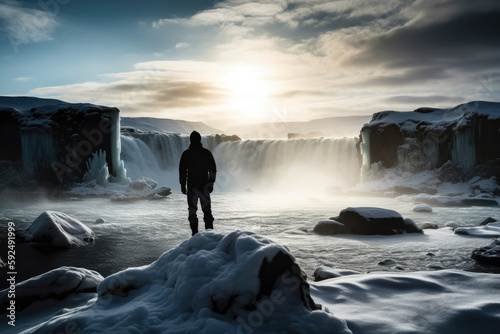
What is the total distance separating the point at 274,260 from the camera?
2.90m

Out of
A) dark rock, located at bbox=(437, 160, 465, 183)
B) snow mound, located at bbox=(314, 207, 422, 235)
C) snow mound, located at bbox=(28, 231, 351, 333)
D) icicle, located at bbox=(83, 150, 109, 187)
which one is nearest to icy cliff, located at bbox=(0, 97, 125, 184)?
icicle, located at bbox=(83, 150, 109, 187)

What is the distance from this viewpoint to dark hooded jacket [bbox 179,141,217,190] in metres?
6.82

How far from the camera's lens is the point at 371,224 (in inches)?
392

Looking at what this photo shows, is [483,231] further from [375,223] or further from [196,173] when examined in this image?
[196,173]

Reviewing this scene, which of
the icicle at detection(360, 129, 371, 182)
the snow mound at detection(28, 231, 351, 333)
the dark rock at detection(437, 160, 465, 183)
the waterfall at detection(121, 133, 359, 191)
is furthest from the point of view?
the waterfall at detection(121, 133, 359, 191)

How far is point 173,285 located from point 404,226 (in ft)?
27.6

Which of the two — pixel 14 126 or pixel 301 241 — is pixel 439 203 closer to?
pixel 301 241

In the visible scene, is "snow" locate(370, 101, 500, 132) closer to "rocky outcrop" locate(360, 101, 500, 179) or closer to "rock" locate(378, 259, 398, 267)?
"rocky outcrop" locate(360, 101, 500, 179)

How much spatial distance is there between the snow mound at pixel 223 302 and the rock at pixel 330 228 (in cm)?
749

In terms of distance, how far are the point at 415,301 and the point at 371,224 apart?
661cm

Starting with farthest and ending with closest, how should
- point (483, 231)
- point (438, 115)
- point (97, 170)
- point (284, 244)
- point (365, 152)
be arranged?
point (365, 152) < point (438, 115) < point (97, 170) < point (483, 231) < point (284, 244)

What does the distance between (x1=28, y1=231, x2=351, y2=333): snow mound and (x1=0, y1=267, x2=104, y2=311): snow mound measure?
4.95 ft

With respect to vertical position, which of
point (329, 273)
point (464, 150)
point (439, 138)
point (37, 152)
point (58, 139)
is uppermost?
point (58, 139)

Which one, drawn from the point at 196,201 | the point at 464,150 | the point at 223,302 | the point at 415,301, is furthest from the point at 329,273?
the point at 464,150
